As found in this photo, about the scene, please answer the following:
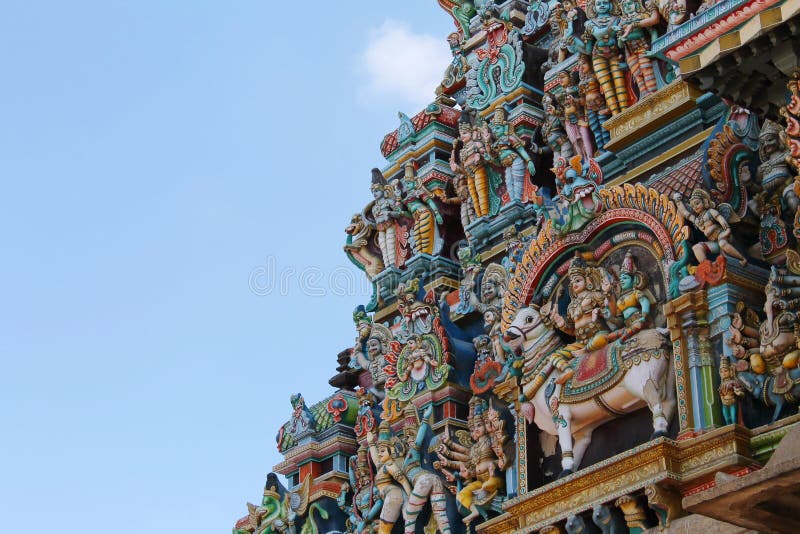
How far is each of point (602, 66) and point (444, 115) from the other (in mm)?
4458

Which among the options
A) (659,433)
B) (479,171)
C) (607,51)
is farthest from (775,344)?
(479,171)

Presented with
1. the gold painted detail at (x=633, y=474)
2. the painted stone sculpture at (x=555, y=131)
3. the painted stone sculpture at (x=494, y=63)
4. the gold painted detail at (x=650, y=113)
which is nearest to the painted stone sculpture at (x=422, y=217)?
the painted stone sculpture at (x=494, y=63)

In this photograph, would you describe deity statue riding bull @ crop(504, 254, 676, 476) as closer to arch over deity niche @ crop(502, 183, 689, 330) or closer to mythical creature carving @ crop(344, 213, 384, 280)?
arch over deity niche @ crop(502, 183, 689, 330)

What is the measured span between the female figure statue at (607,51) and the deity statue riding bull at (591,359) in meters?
2.94

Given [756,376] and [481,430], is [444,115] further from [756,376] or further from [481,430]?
[756,376]

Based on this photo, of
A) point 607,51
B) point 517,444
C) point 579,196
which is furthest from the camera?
point 607,51

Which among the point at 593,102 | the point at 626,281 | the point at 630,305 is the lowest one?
the point at 630,305

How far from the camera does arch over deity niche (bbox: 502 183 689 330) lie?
17.1 meters

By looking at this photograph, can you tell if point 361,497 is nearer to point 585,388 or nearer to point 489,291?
point 489,291

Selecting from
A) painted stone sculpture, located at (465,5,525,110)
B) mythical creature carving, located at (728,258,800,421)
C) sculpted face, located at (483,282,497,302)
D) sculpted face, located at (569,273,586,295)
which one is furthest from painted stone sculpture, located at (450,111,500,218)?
mythical creature carving, located at (728,258,800,421)

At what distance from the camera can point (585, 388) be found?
1744 cm

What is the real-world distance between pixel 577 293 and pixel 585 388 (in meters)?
1.29

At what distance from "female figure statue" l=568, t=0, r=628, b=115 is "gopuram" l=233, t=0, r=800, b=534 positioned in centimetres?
3

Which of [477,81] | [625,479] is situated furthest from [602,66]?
[625,479]
